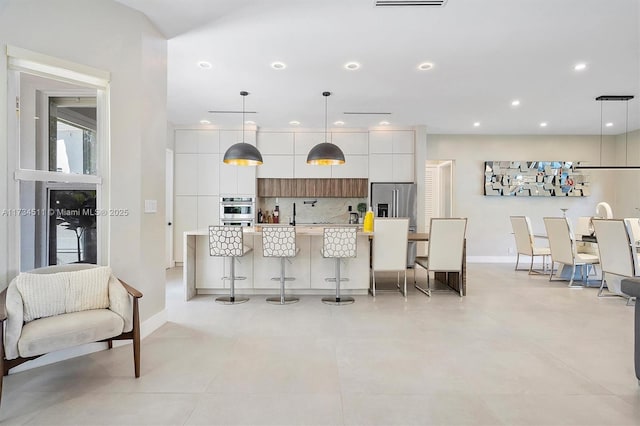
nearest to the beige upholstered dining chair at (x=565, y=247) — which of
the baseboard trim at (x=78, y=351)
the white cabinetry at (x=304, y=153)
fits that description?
the white cabinetry at (x=304, y=153)

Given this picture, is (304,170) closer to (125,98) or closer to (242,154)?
(242,154)

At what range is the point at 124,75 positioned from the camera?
9.42ft

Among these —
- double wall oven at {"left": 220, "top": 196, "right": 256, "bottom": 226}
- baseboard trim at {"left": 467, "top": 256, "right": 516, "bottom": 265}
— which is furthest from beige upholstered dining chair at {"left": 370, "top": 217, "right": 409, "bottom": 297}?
baseboard trim at {"left": 467, "top": 256, "right": 516, "bottom": 265}

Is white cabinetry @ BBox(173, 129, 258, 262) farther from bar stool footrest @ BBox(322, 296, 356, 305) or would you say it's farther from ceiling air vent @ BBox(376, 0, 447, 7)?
ceiling air vent @ BBox(376, 0, 447, 7)

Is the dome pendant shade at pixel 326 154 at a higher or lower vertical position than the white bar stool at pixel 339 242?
higher

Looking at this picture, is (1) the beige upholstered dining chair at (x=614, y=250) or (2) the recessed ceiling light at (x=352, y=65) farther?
(1) the beige upholstered dining chair at (x=614, y=250)

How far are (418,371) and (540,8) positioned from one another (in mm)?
3129

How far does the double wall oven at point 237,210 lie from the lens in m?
6.68

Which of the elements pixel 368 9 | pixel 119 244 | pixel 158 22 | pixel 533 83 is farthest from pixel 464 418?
pixel 533 83

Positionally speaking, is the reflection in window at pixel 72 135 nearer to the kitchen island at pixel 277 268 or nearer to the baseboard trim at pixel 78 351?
the baseboard trim at pixel 78 351

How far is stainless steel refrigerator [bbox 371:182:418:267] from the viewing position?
6637mm

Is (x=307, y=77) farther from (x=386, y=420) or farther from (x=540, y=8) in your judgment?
(x=386, y=420)

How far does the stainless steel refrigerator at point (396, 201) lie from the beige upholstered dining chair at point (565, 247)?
2.25 meters

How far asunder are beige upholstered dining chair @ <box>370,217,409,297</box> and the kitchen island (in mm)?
147
